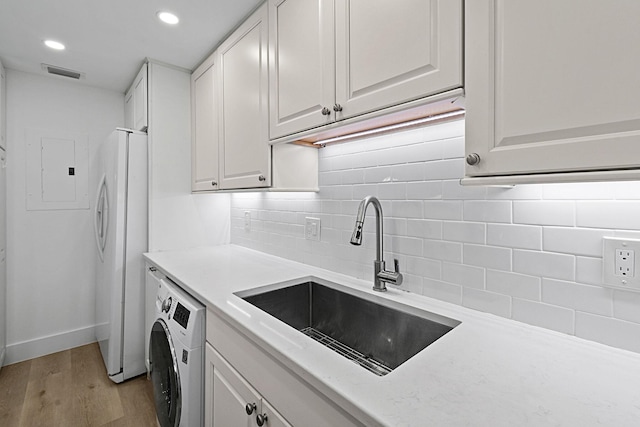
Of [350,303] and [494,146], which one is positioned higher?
[494,146]

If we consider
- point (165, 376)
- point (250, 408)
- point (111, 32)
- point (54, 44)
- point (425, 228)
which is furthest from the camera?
point (54, 44)

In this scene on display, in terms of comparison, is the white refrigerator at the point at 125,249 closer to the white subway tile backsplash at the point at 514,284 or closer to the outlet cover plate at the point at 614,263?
the white subway tile backsplash at the point at 514,284

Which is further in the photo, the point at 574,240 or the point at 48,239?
the point at 48,239

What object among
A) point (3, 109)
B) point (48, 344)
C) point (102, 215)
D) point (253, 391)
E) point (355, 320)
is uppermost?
point (3, 109)

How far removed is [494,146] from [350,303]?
2.91ft

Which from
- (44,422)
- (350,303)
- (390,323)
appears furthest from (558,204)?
(44,422)

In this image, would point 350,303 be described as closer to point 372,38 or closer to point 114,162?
point 372,38

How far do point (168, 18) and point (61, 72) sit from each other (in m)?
1.38

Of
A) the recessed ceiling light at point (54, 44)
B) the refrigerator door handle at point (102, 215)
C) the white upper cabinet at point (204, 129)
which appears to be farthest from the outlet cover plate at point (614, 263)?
the recessed ceiling light at point (54, 44)

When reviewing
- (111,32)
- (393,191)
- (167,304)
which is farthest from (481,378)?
(111,32)

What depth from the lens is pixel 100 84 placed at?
269 centimetres

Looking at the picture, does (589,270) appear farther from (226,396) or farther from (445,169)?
(226,396)

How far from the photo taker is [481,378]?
72 centimetres

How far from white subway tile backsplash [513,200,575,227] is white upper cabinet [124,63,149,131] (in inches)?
91.4
